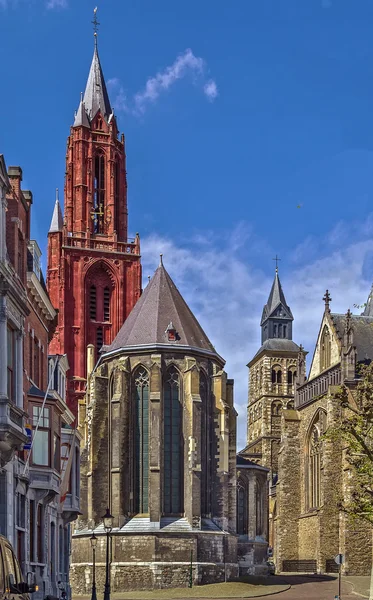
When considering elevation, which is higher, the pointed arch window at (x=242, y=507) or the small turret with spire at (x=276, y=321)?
the small turret with spire at (x=276, y=321)

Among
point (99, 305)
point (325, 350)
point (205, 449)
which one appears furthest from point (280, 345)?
point (205, 449)

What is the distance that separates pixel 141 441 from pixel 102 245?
37.0m

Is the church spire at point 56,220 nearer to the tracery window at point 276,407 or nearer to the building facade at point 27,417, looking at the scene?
the tracery window at point 276,407

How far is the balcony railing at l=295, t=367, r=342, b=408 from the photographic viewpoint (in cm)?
6625

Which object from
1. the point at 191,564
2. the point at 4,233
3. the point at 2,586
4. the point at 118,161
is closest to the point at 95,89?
the point at 118,161

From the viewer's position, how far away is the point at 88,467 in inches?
2282

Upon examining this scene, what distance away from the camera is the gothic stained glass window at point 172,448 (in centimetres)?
5628

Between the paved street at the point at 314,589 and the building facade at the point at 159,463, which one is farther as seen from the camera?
the building facade at the point at 159,463

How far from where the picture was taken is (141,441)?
57.2m

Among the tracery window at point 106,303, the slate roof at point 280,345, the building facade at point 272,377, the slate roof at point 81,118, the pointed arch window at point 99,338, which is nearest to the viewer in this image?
the pointed arch window at point 99,338

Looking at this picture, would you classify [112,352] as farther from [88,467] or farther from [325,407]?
[325,407]

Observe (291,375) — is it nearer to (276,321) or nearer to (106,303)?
(276,321)

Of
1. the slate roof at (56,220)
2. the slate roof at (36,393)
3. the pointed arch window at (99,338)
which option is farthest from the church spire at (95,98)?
the slate roof at (36,393)

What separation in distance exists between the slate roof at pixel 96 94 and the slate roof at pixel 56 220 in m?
9.65
